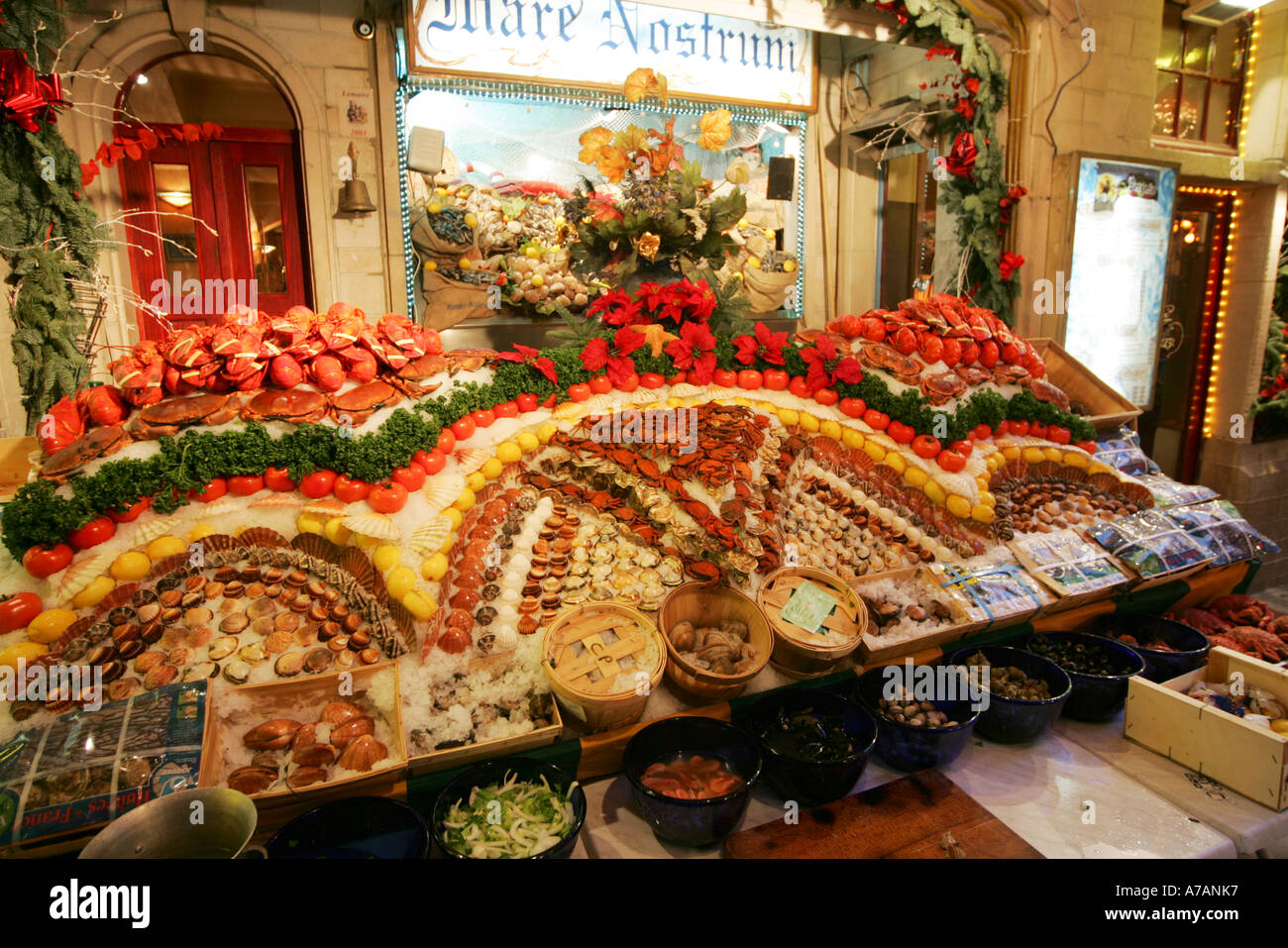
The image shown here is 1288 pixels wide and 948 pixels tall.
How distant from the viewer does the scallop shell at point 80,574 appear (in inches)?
92.4

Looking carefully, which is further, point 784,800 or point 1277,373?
point 1277,373

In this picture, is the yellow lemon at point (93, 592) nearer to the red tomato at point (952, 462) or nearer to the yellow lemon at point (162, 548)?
the yellow lemon at point (162, 548)

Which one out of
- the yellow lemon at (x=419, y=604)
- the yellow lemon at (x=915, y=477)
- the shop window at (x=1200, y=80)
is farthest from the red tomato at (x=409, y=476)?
the shop window at (x=1200, y=80)

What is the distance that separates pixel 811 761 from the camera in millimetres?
2373

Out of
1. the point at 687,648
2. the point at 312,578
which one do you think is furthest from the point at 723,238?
the point at 312,578

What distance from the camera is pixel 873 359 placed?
4.00 m

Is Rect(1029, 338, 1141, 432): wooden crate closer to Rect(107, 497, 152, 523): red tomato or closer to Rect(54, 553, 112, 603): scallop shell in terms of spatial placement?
Rect(107, 497, 152, 523): red tomato

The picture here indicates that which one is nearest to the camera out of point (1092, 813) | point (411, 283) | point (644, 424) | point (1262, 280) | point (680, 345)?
point (1092, 813)

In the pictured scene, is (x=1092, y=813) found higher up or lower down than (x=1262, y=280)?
lower down

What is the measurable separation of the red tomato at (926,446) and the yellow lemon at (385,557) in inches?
105

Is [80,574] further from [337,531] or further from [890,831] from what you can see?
[890,831]

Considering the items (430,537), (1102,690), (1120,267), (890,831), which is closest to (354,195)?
(430,537)

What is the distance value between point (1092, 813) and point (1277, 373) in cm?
675

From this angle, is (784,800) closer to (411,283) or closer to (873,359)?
(873,359)
